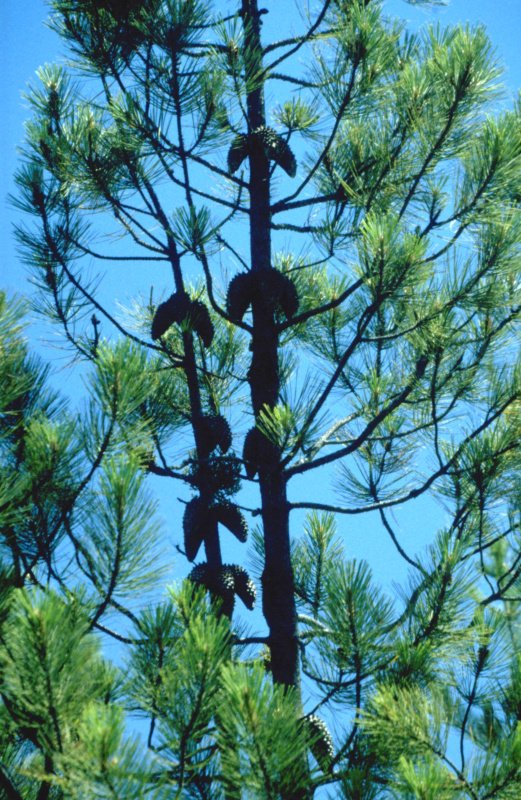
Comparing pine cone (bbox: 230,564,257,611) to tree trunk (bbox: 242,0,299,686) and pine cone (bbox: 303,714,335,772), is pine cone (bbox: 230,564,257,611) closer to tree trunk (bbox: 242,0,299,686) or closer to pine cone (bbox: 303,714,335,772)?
tree trunk (bbox: 242,0,299,686)

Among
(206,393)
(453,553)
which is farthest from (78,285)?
(453,553)

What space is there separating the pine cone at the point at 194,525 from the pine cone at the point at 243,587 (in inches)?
3.2

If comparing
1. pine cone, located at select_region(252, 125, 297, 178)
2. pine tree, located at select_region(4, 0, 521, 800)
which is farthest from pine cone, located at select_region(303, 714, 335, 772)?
pine cone, located at select_region(252, 125, 297, 178)

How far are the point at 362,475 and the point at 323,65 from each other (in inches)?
34.9

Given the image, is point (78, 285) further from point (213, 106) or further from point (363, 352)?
point (363, 352)

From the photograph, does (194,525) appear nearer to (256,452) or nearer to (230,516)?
(230,516)

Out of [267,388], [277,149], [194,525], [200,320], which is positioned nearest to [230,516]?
[194,525]

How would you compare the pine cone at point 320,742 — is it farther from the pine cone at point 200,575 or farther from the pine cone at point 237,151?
the pine cone at point 237,151

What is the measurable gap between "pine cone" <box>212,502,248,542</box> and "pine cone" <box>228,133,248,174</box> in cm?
72

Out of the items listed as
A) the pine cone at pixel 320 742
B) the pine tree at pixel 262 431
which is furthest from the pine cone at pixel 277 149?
the pine cone at pixel 320 742

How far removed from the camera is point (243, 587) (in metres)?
1.75

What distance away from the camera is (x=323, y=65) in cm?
189

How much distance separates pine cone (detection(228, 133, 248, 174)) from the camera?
6.64ft

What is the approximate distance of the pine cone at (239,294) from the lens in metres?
1.87
